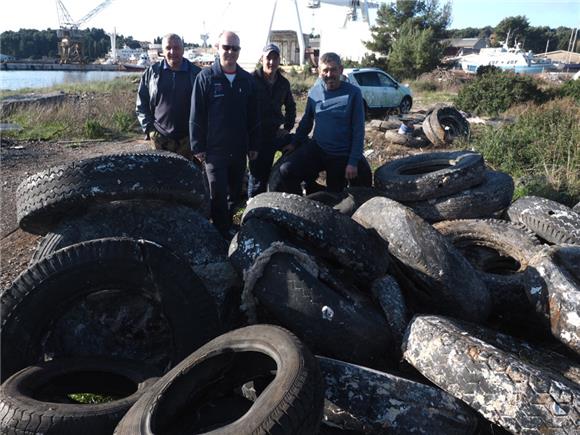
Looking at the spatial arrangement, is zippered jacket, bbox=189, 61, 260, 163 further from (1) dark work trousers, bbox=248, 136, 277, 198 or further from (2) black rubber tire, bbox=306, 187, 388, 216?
(2) black rubber tire, bbox=306, 187, 388, 216

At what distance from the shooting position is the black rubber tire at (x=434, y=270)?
132 inches

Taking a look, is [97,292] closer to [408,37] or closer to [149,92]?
[149,92]

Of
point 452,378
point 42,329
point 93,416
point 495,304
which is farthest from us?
point 495,304

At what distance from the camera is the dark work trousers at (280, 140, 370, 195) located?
5340 millimetres

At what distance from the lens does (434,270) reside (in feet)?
11.0

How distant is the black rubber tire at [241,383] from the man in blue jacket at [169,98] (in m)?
3.21

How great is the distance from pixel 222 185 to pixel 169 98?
1149mm

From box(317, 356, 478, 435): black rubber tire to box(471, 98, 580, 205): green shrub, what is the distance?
16.6 ft

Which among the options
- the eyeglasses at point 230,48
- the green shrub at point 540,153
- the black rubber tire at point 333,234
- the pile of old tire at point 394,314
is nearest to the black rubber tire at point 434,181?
the pile of old tire at point 394,314

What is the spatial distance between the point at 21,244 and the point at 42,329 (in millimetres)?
2862

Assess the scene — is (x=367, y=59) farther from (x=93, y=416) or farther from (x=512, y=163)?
(x=93, y=416)

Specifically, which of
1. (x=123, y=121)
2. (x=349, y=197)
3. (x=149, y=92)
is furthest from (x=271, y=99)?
(x=123, y=121)

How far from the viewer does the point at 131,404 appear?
254 cm

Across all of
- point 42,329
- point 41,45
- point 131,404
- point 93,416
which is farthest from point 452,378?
point 41,45
